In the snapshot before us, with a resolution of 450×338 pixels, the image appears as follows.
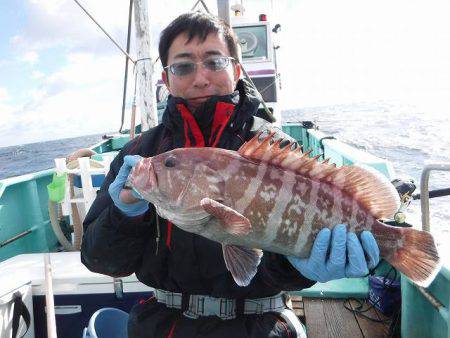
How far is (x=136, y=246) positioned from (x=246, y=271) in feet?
2.29

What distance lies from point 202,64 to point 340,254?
133 centimetres

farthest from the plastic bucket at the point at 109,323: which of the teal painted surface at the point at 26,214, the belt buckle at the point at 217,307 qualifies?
the teal painted surface at the point at 26,214

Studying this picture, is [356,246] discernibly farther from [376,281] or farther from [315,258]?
[376,281]

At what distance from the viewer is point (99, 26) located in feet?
13.7

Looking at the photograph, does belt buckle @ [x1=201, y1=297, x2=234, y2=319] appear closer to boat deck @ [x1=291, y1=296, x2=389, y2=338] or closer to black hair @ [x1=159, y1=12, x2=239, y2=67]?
black hair @ [x1=159, y1=12, x2=239, y2=67]

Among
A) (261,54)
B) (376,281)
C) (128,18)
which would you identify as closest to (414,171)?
(261,54)

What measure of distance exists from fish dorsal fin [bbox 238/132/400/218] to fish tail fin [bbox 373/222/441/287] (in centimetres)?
10

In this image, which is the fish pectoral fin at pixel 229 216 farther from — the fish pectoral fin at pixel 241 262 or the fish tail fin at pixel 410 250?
the fish tail fin at pixel 410 250

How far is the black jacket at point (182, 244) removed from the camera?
1990 millimetres

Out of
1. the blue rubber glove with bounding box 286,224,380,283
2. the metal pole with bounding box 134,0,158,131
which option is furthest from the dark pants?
the metal pole with bounding box 134,0,158,131

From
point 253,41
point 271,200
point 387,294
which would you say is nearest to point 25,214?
point 271,200

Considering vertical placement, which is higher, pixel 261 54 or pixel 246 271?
pixel 261 54

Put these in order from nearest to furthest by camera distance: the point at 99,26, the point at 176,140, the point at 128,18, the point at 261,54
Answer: the point at 176,140, the point at 99,26, the point at 128,18, the point at 261,54

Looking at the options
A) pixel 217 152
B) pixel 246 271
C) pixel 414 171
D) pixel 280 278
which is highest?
pixel 217 152
